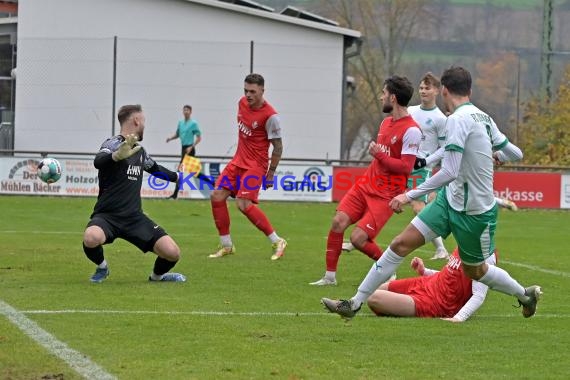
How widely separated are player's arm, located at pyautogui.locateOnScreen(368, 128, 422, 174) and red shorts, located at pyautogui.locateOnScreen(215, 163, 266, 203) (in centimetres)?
313

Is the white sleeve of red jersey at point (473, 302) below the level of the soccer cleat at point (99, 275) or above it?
above

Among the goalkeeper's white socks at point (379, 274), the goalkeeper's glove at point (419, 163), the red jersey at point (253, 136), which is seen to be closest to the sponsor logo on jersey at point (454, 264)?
the goalkeeper's white socks at point (379, 274)

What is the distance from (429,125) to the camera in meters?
14.5

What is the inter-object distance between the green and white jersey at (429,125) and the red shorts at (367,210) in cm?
283

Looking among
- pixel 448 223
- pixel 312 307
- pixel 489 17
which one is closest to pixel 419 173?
pixel 312 307

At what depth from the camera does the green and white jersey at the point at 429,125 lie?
14.4 meters

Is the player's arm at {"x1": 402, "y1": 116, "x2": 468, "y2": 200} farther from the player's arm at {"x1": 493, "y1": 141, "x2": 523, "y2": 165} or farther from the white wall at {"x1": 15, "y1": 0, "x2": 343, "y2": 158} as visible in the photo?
the white wall at {"x1": 15, "y1": 0, "x2": 343, "y2": 158}

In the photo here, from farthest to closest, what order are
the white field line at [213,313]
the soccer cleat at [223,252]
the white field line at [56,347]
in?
the soccer cleat at [223,252]
the white field line at [213,313]
the white field line at [56,347]

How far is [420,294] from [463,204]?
1234 mm

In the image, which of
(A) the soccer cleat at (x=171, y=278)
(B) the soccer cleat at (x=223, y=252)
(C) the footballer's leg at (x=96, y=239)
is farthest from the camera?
(B) the soccer cleat at (x=223, y=252)

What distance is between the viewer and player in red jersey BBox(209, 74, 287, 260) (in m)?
14.1

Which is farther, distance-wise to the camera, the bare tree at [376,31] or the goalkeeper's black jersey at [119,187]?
the bare tree at [376,31]

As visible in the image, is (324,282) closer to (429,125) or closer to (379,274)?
(379,274)

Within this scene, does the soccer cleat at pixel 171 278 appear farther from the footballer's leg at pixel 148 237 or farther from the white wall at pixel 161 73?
the white wall at pixel 161 73
